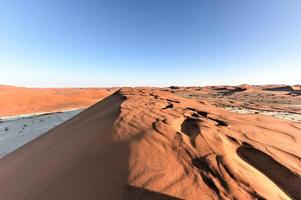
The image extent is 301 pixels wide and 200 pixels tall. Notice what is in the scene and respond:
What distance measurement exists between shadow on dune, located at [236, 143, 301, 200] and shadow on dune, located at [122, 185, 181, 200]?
1253 millimetres

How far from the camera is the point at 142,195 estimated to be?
5.32ft

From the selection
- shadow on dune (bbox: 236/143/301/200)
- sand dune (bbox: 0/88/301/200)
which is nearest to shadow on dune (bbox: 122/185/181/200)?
sand dune (bbox: 0/88/301/200)

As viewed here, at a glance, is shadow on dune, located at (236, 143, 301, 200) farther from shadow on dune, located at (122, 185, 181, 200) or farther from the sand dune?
shadow on dune, located at (122, 185, 181, 200)

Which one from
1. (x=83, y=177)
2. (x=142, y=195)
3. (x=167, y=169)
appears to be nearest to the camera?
(x=142, y=195)

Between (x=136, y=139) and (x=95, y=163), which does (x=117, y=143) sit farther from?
(x=95, y=163)

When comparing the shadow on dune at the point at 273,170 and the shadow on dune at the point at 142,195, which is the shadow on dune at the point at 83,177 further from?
the shadow on dune at the point at 273,170

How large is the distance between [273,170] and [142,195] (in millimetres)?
1672

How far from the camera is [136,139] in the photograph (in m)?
2.73

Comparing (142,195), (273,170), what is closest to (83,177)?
(142,195)

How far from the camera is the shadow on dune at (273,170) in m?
1.95

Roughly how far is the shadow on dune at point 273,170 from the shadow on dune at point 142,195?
1253 mm

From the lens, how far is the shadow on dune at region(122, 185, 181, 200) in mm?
1592

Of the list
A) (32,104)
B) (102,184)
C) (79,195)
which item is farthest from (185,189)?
(32,104)

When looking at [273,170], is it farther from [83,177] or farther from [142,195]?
[83,177]
